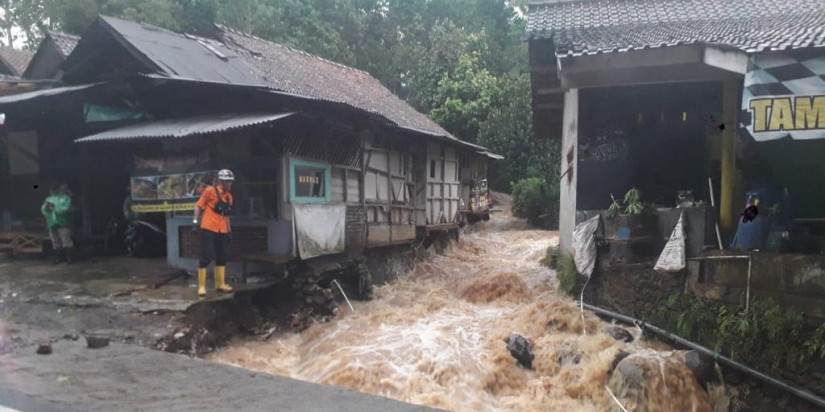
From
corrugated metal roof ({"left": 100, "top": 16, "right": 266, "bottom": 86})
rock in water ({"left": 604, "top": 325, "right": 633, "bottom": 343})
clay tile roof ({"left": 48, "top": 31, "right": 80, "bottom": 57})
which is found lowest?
rock in water ({"left": 604, "top": 325, "right": 633, "bottom": 343})

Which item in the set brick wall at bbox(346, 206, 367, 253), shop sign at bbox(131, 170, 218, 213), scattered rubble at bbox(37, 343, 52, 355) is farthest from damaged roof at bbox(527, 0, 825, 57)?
scattered rubble at bbox(37, 343, 52, 355)

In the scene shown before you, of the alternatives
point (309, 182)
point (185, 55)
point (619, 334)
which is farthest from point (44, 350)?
point (619, 334)

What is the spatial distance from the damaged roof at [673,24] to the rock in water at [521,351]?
4531 millimetres

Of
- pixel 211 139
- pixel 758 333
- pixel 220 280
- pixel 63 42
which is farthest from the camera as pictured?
pixel 63 42

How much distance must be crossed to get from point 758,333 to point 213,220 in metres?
7.99

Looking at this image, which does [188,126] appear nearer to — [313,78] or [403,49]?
[313,78]

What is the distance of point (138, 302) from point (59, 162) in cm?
644

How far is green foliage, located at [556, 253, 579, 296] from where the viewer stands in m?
9.30

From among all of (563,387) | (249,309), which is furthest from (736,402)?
(249,309)

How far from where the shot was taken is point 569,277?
960cm

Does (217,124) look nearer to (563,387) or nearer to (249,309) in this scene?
(249,309)

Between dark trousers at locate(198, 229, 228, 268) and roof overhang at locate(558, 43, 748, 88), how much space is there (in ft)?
20.3

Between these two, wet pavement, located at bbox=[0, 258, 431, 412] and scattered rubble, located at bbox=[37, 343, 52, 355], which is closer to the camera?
wet pavement, located at bbox=[0, 258, 431, 412]

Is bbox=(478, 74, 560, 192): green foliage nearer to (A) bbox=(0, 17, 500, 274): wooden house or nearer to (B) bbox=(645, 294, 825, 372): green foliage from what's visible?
(A) bbox=(0, 17, 500, 274): wooden house
